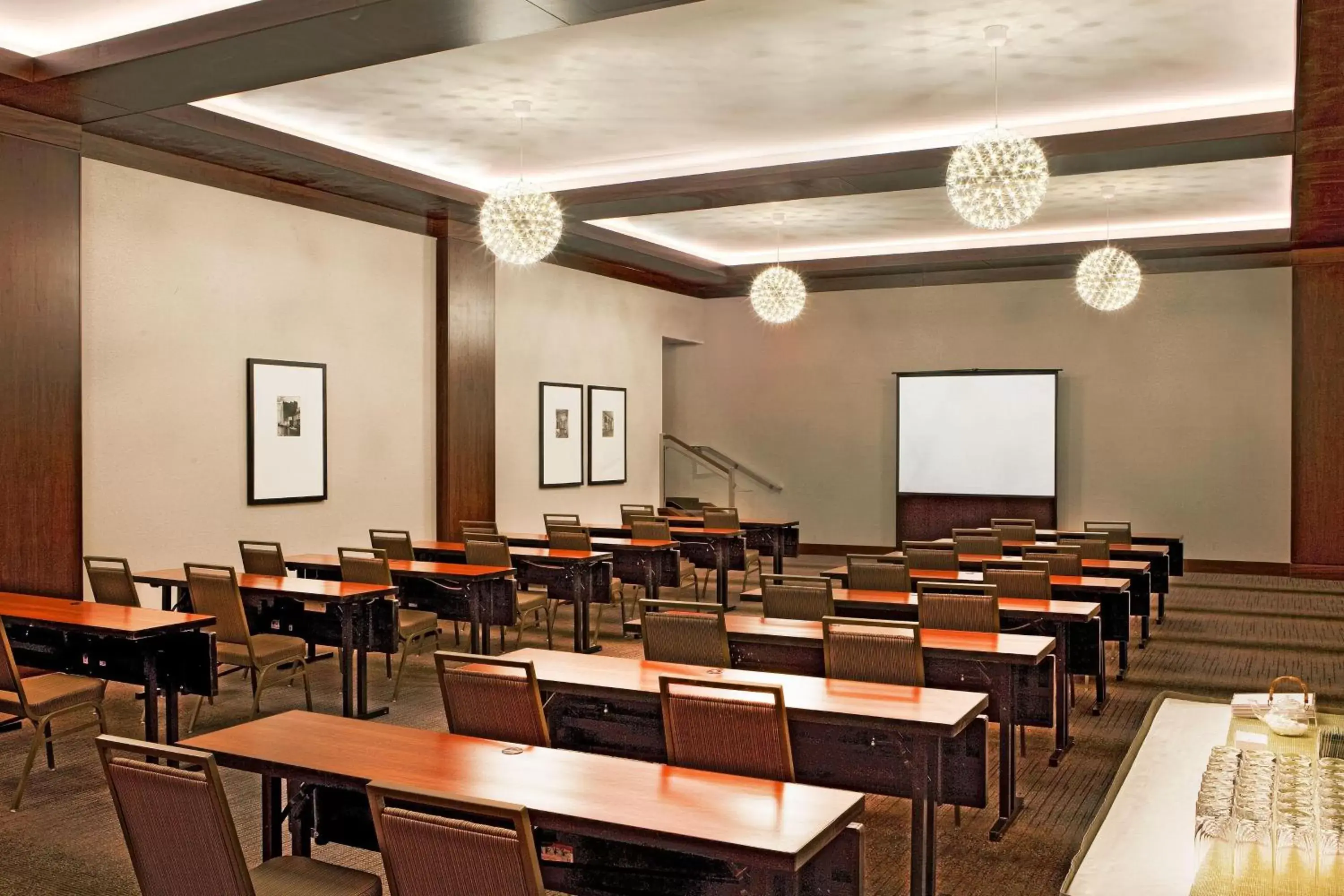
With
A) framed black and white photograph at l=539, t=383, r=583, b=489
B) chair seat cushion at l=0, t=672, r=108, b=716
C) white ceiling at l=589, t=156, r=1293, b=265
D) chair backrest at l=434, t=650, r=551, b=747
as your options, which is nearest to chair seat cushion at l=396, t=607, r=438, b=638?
chair seat cushion at l=0, t=672, r=108, b=716

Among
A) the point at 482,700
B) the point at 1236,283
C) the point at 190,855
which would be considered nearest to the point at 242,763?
the point at 190,855

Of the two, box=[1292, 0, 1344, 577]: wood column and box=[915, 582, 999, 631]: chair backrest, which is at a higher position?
box=[1292, 0, 1344, 577]: wood column

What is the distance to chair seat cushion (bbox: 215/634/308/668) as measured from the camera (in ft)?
18.5

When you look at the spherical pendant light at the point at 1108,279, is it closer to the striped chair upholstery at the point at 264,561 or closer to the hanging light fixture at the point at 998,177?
the hanging light fixture at the point at 998,177

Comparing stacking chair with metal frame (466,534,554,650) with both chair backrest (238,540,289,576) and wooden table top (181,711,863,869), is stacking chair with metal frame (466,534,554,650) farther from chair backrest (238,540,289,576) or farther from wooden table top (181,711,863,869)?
wooden table top (181,711,863,869)

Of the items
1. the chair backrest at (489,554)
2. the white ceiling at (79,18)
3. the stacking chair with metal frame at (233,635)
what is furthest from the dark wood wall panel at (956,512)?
the white ceiling at (79,18)

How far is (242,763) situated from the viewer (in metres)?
2.84

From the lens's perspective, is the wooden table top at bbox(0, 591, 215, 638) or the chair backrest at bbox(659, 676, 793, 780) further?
the wooden table top at bbox(0, 591, 215, 638)

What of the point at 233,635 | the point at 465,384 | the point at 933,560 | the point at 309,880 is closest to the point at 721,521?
the point at 465,384

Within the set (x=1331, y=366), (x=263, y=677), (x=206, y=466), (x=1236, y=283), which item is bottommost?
(x=263, y=677)

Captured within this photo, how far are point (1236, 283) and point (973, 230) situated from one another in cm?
320

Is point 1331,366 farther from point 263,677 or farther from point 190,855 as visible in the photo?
point 190,855

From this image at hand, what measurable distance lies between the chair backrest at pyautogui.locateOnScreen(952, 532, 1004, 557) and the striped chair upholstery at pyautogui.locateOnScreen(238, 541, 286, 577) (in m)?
4.82

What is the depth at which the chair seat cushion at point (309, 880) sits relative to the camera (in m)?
2.65
